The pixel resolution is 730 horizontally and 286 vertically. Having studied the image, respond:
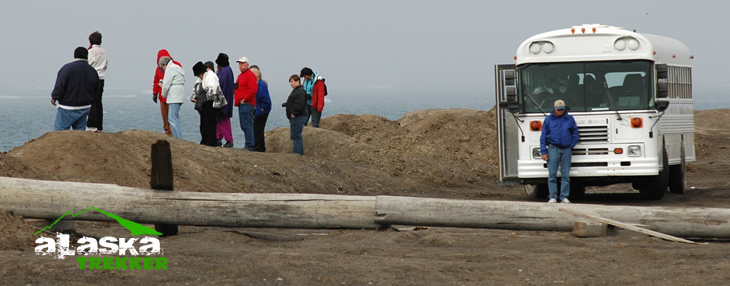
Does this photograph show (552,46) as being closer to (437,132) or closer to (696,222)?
(696,222)

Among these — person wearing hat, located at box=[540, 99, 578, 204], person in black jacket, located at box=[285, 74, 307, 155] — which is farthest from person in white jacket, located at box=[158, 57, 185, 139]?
person wearing hat, located at box=[540, 99, 578, 204]

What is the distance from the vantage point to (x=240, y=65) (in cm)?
2294

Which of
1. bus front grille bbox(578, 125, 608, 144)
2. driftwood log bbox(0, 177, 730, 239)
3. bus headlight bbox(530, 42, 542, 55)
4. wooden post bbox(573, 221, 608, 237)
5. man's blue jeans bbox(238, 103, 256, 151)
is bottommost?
wooden post bbox(573, 221, 608, 237)

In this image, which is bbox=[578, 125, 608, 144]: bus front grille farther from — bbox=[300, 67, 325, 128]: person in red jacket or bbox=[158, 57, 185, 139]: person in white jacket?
bbox=[300, 67, 325, 128]: person in red jacket

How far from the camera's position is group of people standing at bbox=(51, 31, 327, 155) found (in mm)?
18906

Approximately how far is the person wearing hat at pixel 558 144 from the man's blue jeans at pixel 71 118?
26.5 feet

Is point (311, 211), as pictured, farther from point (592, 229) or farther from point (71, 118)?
point (71, 118)

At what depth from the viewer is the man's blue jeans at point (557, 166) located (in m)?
18.4

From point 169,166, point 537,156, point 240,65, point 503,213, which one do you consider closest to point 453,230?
point 503,213

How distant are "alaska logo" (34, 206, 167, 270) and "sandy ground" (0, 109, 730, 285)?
160 millimetres

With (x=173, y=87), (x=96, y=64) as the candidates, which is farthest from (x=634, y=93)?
(x=96, y=64)

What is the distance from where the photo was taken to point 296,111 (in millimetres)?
23750

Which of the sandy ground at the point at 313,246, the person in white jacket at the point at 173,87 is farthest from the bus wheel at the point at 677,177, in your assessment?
the person in white jacket at the point at 173,87

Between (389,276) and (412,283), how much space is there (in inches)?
13.1
